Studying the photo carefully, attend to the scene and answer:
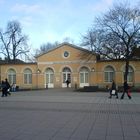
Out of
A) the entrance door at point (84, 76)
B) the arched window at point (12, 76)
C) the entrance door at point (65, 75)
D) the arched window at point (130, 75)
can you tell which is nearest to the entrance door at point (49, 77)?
the entrance door at point (65, 75)

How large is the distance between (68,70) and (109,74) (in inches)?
258

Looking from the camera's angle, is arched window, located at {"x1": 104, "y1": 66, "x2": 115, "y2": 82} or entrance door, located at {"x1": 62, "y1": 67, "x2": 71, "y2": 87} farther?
entrance door, located at {"x1": 62, "y1": 67, "x2": 71, "y2": 87}

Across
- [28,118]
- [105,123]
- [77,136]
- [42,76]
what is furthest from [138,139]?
[42,76]

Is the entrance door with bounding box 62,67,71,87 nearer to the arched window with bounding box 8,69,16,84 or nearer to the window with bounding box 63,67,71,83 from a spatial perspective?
the window with bounding box 63,67,71,83

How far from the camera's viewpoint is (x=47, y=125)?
1277cm

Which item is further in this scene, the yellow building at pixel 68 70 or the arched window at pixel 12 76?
the arched window at pixel 12 76

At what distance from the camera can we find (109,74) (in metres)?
55.7

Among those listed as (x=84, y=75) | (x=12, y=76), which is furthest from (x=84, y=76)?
(x=12, y=76)

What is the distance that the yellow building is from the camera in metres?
55.2

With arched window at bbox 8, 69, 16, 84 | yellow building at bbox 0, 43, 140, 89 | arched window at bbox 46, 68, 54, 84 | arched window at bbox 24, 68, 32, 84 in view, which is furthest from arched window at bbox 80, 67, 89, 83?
arched window at bbox 8, 69, 16, 84

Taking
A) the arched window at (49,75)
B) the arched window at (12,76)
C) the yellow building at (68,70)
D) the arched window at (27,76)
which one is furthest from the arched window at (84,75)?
the arched window at (12,76)

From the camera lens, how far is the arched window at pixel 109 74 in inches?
2187

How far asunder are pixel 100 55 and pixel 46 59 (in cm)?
883

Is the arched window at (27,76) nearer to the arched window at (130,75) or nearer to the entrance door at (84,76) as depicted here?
the entrance door at (84,76)
